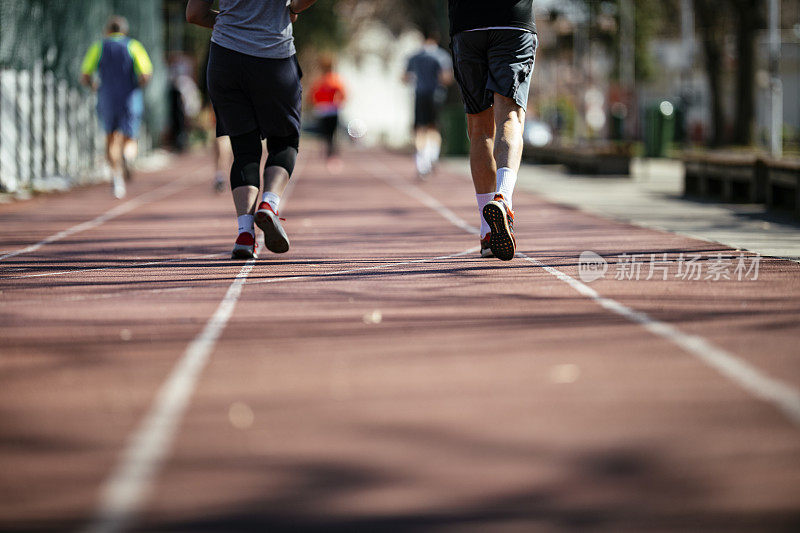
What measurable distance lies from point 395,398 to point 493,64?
430 cm

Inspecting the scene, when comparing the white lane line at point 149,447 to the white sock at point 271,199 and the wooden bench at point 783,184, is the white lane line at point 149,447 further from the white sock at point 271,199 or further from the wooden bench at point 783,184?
the wooden bench at point 783,184

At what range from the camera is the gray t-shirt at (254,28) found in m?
8.09

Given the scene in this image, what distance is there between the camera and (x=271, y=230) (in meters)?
7.64

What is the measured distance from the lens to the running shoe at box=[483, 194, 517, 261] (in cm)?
722

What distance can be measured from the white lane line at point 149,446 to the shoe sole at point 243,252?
9.23 feet

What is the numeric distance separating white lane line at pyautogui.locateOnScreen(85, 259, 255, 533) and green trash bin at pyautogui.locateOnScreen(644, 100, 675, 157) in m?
26.3

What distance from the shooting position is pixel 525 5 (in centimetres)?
793

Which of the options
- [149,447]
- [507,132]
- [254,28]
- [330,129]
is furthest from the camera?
[330,129]

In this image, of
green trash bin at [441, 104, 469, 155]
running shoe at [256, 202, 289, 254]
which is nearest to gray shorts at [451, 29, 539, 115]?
running shoe at [256, 202, 289, 254]

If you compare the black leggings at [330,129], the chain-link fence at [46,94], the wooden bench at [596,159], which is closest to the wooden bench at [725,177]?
the wooden bench at [596,159]

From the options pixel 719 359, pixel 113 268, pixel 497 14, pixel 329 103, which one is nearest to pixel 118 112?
pixel 113 268

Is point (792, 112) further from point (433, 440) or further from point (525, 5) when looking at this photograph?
point (433, 440)

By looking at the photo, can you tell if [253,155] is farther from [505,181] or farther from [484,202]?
[505,181]

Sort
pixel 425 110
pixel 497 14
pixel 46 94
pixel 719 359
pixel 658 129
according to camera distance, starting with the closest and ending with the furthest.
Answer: pixel 719 359, pixel 497 14, pixel 46 94, pixel 425 110, pixel 658 129
